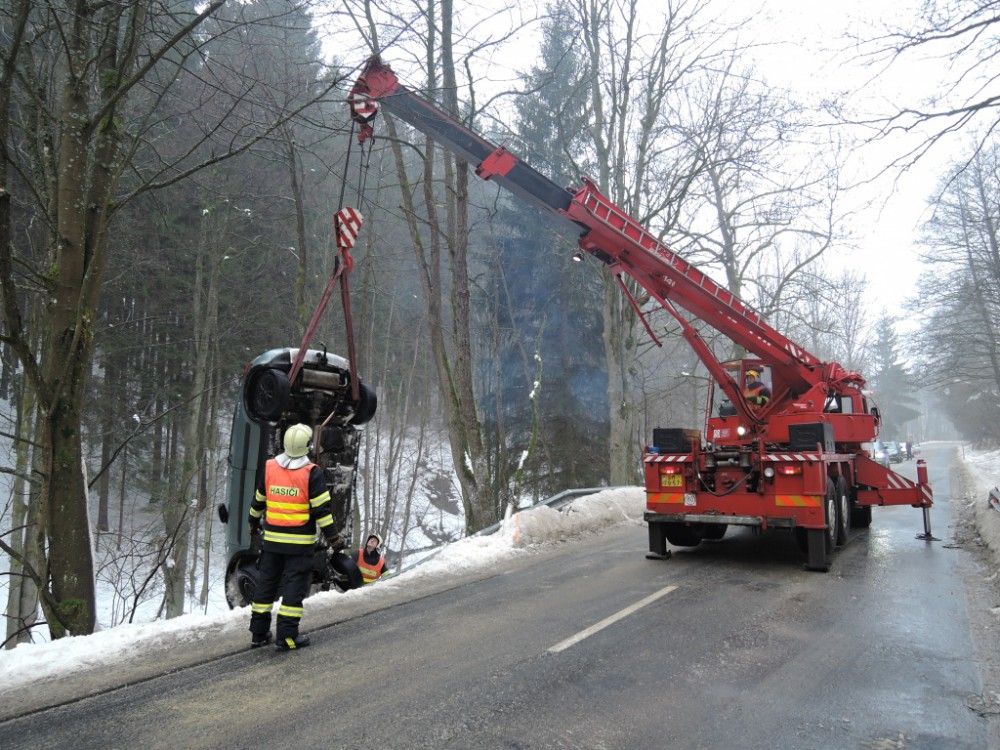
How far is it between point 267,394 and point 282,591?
7.96ft

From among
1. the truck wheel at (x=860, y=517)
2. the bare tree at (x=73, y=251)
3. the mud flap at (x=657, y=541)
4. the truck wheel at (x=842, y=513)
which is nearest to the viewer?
the bare tree at (x=73, y=251)

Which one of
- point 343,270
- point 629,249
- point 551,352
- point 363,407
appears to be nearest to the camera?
point 343,270

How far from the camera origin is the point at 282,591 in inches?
193

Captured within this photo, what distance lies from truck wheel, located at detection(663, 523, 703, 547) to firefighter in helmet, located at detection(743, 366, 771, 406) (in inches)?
87.8

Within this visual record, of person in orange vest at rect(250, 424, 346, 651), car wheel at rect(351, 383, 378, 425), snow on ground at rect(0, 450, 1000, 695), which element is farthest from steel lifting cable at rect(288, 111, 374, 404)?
snow on ground at rect(0, 450, 1000, 695)

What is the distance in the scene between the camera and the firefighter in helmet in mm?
9914

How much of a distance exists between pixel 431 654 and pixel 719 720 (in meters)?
2.13

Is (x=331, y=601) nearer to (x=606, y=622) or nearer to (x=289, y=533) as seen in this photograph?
(x=289, y=533)

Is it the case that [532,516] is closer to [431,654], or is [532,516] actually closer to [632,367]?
[431,654]

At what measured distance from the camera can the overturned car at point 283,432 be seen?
6734mm

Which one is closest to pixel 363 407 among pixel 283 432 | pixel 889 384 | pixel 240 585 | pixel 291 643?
pixel 283 432

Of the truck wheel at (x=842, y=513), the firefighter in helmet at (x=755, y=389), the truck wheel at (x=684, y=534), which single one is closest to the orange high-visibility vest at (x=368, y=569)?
the truck wheel at (x=684, y=534)

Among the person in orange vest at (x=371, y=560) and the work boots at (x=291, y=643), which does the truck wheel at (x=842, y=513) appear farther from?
the work boots at (x=291, y=643)

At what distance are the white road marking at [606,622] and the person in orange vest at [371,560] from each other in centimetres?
354
